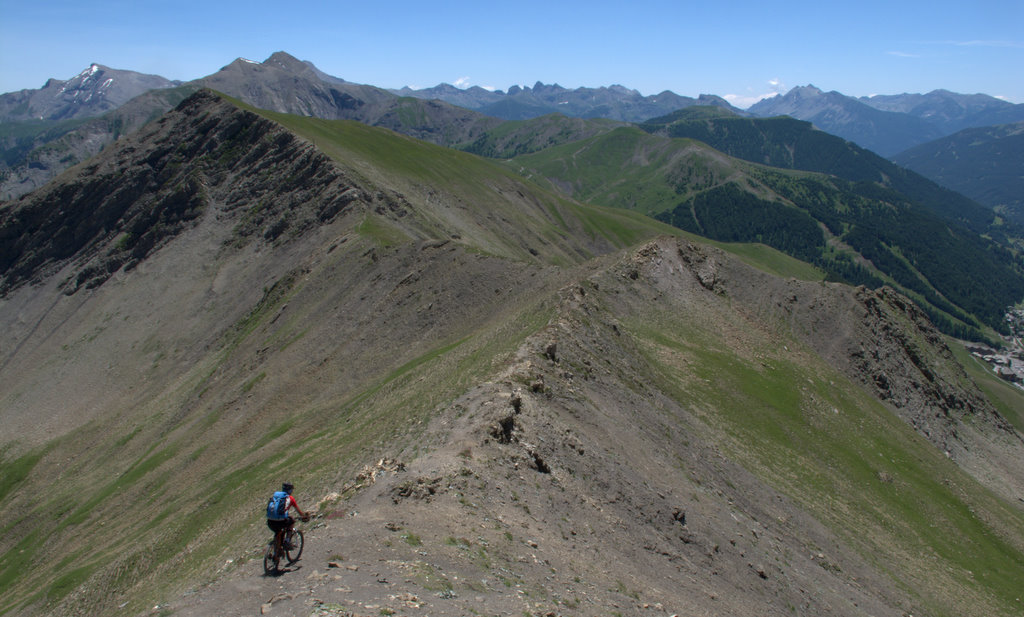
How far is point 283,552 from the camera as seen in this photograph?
756 inches

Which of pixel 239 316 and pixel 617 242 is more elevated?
pixel 617 242

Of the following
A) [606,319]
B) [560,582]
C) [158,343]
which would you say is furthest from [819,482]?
[158,343]

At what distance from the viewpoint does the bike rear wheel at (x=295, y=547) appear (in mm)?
19234

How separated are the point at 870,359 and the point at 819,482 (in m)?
33.3

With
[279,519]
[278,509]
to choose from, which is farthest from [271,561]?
[278,509]

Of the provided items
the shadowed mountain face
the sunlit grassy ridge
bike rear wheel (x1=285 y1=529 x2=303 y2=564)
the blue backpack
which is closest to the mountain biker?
the blue backpack

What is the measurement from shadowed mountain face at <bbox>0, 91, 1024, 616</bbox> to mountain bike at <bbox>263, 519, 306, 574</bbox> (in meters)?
0.52

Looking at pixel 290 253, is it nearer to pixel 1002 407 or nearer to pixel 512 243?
pixel 512 243

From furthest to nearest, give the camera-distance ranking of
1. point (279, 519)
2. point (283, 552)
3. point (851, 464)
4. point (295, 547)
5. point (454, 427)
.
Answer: point (851, 464)
point (454, 427)
point (295, 547)
point (283, 552)
point (279, 519)

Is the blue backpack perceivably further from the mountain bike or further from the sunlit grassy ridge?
the sunlit grassy ridge

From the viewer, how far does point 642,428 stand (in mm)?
38625

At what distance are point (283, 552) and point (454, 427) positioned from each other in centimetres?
1138

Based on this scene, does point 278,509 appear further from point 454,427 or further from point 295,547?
point 454,427

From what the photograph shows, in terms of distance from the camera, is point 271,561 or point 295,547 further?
point 295,547
